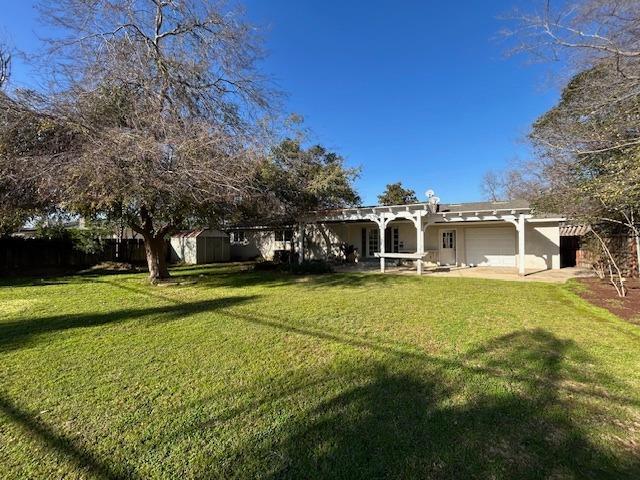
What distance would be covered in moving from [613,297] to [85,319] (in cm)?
1151

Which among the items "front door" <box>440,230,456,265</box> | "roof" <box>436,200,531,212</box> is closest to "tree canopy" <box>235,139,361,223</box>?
"roof" <box>436,200,531,212</box>

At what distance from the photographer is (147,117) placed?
9086 millimetres

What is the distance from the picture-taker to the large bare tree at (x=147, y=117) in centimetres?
814

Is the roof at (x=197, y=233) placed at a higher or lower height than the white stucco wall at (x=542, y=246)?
higher

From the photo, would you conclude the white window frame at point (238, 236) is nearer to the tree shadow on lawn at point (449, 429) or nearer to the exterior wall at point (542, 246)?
the exterior wall at point (542, 246)

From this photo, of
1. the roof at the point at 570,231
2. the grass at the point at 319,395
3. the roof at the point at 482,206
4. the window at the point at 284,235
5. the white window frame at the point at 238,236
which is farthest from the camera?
the white window frame at the point at 238,236

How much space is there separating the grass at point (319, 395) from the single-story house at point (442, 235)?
723 cm

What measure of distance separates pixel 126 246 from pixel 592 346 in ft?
66.3

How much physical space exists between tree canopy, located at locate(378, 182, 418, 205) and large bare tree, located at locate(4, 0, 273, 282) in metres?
23.9

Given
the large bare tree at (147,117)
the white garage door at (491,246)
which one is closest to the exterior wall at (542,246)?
the white garage door at (491,246)

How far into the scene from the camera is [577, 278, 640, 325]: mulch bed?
6711mm

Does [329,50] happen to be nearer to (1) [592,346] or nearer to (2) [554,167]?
(2) [554,167]

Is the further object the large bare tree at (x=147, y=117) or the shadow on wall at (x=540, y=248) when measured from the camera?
the shadow on wall at (x=540, y=248)

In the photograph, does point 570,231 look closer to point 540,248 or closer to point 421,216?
point 540,248
